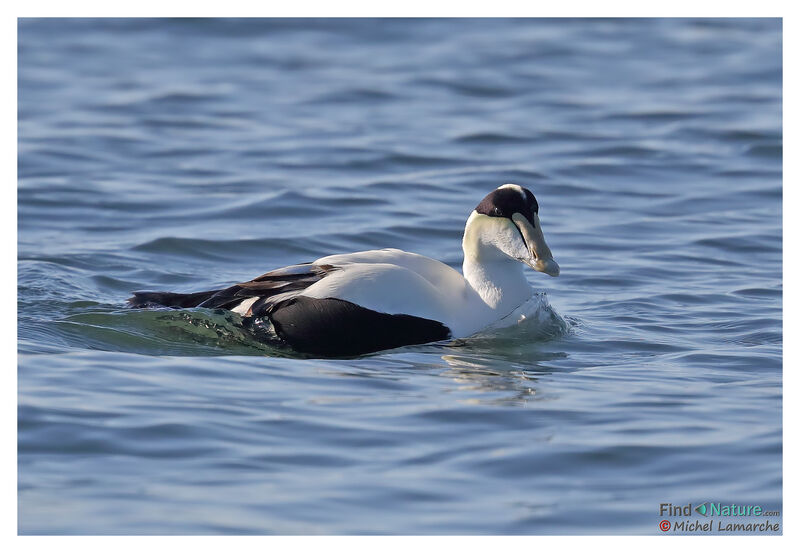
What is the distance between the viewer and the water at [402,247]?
482 cm

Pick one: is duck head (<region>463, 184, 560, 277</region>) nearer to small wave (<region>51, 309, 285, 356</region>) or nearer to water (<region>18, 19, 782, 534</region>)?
water (<region>18, 19, 782, 534</region>)

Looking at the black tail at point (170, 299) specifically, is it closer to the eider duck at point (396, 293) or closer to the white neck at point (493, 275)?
the eider duck at point (396, 293)

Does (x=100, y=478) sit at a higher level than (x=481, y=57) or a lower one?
lower

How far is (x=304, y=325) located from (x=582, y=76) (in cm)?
1019

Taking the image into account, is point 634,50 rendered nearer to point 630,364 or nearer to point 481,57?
point 481,57

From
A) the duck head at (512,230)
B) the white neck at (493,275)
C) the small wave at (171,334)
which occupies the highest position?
the duck head at (512,230)

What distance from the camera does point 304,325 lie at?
6.39m

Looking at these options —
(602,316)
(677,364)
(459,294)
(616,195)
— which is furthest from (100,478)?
(616,195)

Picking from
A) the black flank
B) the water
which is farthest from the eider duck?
the water

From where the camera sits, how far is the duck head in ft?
21.7

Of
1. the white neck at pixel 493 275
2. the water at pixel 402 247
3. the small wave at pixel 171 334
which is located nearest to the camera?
the water at pixel 402 247

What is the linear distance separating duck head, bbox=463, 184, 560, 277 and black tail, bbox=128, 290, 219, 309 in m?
1.53

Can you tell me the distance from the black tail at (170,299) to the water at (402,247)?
13 cm

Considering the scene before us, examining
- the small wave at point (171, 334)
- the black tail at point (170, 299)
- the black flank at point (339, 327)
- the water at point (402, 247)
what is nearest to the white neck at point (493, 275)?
the water at point (402, 247)
